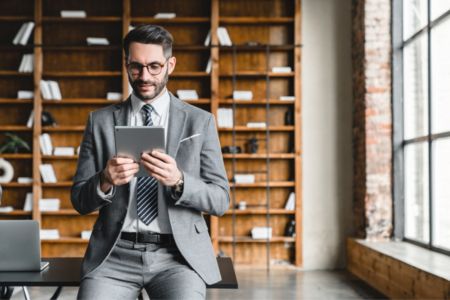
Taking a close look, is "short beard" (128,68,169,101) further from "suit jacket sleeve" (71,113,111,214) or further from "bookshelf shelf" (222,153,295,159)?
"bookshelf shelf" (222,153,295,159)

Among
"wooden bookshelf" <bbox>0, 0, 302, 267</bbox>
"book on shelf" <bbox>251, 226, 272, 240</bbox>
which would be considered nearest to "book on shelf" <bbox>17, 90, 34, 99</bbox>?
"wooden bookshelf" <bbox>0, 0, 302, 267</bbox>

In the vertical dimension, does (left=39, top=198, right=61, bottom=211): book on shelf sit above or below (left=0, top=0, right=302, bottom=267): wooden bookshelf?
below

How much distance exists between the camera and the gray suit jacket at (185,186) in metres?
2.30

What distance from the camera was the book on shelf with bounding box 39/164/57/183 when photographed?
7164 millimetres

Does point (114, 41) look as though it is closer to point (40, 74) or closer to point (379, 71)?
point (40, 74)

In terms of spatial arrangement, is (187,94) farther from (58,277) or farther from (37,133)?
(58,277)

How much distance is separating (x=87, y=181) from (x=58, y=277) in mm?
576

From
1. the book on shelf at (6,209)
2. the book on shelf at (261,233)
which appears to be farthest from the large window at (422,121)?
the book on shelf at (6,209)

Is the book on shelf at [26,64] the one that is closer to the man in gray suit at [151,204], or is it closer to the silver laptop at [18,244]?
the silver laptop at [18,244]

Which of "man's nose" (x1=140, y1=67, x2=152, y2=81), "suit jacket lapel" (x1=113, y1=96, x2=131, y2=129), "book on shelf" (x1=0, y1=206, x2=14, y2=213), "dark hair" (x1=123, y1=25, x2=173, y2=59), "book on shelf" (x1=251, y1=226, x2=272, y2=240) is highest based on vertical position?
"dark hair" (x1=123, y1=25, x2=173, y2=59)

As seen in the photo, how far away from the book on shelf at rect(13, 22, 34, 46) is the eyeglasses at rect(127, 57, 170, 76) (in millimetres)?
5368

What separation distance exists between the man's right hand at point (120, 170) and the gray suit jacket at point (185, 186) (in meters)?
0.10

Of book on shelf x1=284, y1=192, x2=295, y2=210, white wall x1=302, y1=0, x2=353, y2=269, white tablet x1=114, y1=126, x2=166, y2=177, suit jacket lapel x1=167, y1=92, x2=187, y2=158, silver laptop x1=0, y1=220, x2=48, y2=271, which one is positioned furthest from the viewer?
white wall x1=302, y1=0, x2=353, y2=269

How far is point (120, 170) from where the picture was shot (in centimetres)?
215
